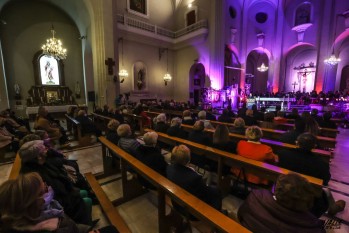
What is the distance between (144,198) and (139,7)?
13.6 metres

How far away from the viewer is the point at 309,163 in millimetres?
2137

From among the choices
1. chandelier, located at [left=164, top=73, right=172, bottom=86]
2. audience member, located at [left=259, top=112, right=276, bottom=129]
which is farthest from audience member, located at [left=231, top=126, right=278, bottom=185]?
chandelier, located at [left=164, top=73, right=172, bottom=86]

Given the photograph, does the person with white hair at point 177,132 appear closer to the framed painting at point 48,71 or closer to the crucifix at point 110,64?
the crucifix at point 110,64

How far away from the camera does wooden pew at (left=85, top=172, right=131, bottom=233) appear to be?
5.40 ft

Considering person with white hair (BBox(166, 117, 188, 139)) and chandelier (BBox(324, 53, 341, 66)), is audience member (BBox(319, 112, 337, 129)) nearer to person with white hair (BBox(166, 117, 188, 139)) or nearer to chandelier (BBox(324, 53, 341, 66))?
person with white hair (BBox(166, 117, 188, 139))

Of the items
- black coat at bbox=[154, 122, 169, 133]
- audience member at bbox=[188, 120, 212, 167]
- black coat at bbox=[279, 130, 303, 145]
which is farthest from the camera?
black coat at bbox=[154, 122, 169, 133]

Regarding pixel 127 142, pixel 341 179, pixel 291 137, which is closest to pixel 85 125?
pixel 127 142

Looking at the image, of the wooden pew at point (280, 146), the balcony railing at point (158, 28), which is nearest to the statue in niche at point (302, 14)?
the balcony railing at point (158, 28)

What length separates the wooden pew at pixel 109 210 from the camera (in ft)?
5.40

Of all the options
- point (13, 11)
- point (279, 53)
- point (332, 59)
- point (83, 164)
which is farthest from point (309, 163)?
point (279, 53)

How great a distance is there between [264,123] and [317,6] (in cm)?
1338

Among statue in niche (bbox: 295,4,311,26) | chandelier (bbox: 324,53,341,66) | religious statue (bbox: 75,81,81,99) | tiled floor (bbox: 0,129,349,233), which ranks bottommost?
tiled floor (bbox: 0,129,349,233)

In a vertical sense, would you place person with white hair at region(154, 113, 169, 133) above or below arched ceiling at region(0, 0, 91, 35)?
below

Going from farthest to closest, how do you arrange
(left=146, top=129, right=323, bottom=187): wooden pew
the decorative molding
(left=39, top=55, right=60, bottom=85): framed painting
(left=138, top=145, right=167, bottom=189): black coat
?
the decorative molding → (left=39, top=55, right=60, bottom=85): framed painting → (left=138, top=145, right=167, bottom=189): black coat → (left=146, top=129, right=323, bottom=187): wooden pew
